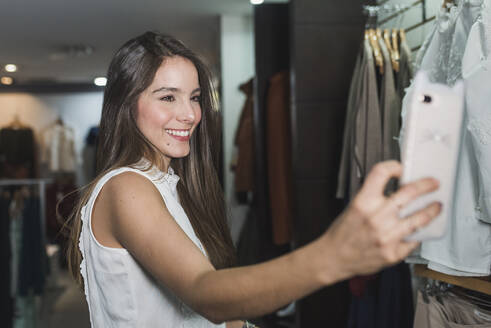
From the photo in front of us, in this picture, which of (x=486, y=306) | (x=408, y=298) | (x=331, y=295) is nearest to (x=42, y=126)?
(x=331, y=295)

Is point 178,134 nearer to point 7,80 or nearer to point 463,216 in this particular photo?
point 463,216

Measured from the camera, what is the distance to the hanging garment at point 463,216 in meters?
1.41

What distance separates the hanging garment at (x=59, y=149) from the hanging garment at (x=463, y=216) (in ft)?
22.7

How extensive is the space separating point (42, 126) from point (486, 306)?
7.53 m

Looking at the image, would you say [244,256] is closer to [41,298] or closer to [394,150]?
[394,150]

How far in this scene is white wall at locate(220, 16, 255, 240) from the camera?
4.44m

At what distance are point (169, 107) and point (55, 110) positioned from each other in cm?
717

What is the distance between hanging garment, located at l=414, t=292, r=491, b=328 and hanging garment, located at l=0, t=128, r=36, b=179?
7.11m

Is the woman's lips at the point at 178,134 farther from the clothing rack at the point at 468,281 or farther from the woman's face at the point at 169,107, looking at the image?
the clothing rack at the point at 468,281

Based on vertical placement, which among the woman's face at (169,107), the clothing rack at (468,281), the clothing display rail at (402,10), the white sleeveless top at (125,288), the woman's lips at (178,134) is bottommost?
the clothing rack at (468,281)

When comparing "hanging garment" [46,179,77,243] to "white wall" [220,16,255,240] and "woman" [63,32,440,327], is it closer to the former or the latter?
"white wall" [220,16,255,240]

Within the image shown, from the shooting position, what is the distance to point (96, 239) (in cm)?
103

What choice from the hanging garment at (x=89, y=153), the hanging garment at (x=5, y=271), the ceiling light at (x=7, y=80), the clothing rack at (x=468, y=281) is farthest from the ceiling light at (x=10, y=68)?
the clothing rack at (x=468, y=281)

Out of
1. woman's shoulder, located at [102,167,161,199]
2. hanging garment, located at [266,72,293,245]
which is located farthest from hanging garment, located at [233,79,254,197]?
woman's shoulder, located at [102,167,161,199]
